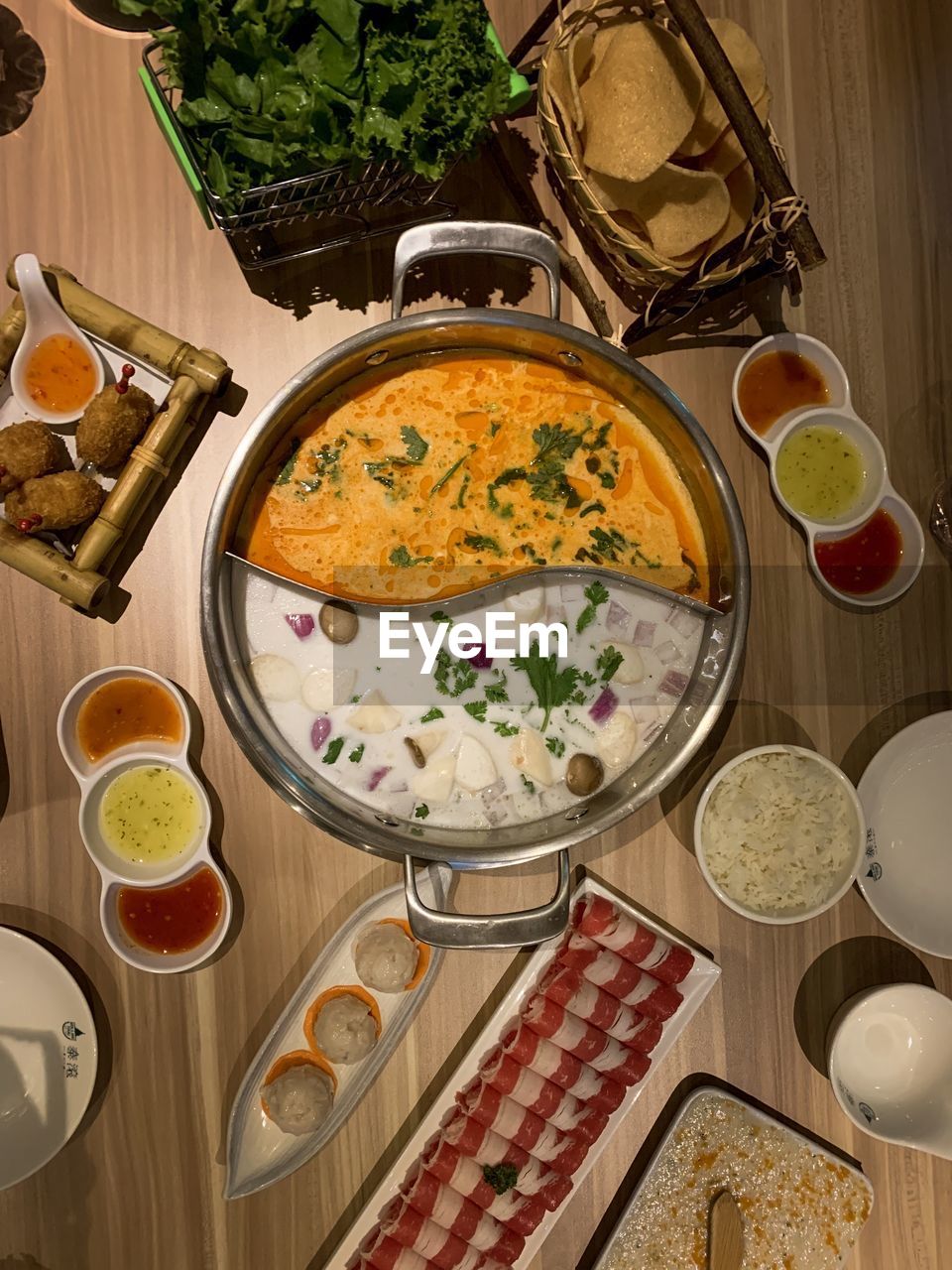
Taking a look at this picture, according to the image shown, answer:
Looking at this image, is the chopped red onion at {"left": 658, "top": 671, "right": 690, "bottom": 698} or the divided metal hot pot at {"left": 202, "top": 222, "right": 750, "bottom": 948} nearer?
the divided metal hot pot at {"left": 202, "top": 222, "right": 750, "bottom": 948}

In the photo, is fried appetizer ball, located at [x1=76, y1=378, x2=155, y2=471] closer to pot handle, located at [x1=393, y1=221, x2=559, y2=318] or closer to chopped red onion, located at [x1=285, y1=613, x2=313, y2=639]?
chopped red onion, located at [x1=285, y1=613, x2=313, y2=639]

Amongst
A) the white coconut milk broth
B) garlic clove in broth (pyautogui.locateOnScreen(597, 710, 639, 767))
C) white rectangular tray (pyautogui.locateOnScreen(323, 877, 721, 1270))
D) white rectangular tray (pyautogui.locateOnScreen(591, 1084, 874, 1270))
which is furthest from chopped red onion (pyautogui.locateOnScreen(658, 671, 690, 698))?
white rectangular tray (pyautogui.locateOnScreen(591, 1084, 874, 1270))

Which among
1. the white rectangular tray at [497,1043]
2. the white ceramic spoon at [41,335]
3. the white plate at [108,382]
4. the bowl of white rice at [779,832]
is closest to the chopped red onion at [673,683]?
the bowl of white rice at [779,832]

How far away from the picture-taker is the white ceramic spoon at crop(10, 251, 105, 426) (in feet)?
5.81

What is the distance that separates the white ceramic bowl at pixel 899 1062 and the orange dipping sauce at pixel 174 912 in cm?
150

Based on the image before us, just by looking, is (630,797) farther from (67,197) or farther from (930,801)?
(67,197)

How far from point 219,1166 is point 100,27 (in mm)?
2661

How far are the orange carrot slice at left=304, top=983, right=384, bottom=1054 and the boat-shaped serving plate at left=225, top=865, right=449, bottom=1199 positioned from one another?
11mm

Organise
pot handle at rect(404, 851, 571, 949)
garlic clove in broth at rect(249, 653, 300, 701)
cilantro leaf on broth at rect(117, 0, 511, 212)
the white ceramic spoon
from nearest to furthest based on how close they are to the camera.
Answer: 1. cilantro leaf on broth at rect(117, 0, 511, 212)
2. pot handle at rect(404, 851, 571, 949)
3. the white ceramic spoon
4. garlic clove in broth at rect(249, 653, 300, 701)

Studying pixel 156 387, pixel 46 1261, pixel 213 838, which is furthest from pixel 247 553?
pixel 46 1261

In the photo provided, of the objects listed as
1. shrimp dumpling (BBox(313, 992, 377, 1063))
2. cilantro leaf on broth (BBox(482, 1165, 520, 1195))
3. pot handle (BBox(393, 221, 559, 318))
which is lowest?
cilantro leaf on broth (BBox(482, 1165, 520, 1195))

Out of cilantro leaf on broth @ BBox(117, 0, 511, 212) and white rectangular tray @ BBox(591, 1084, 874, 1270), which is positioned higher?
cilantro leaf on broth @ BBox(117, 0, 511, 212)

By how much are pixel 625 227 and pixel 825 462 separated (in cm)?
73

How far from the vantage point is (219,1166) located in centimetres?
196
